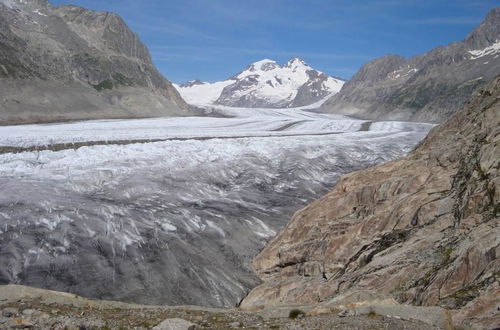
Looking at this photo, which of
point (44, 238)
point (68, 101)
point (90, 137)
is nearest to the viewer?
point (44, 238)

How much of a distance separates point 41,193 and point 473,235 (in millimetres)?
20186

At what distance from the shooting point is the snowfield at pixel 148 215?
1919 centimetres

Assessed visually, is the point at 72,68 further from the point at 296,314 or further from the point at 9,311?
the point at 296,314

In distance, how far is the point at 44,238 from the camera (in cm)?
2034

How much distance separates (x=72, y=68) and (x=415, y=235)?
5625 inches

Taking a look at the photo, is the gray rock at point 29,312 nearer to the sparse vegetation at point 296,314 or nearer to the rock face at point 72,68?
the sparse vegetation at point 296,314

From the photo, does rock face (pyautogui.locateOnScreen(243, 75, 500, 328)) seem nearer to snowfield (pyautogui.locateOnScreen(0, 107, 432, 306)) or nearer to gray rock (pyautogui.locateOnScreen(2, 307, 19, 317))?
snowfield (pyautogui.locateOnScreen(0, 107, 432, 306))

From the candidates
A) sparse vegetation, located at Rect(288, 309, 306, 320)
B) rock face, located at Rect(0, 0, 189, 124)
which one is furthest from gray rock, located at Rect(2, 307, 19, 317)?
rock face, located at Rect(0, 0, 189, 124)

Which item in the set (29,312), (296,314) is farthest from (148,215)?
(296,314)

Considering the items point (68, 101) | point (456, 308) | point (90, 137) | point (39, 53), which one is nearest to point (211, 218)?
point (456, 308)

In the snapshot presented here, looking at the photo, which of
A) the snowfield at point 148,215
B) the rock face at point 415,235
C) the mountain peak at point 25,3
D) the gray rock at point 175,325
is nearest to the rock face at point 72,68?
the mountain peak at point 25,3

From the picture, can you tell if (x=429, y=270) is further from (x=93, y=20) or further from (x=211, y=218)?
(x=93, y=20)

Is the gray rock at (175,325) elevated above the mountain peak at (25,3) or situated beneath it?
situated beneath

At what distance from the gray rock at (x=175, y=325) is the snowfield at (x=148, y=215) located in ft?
29.5
